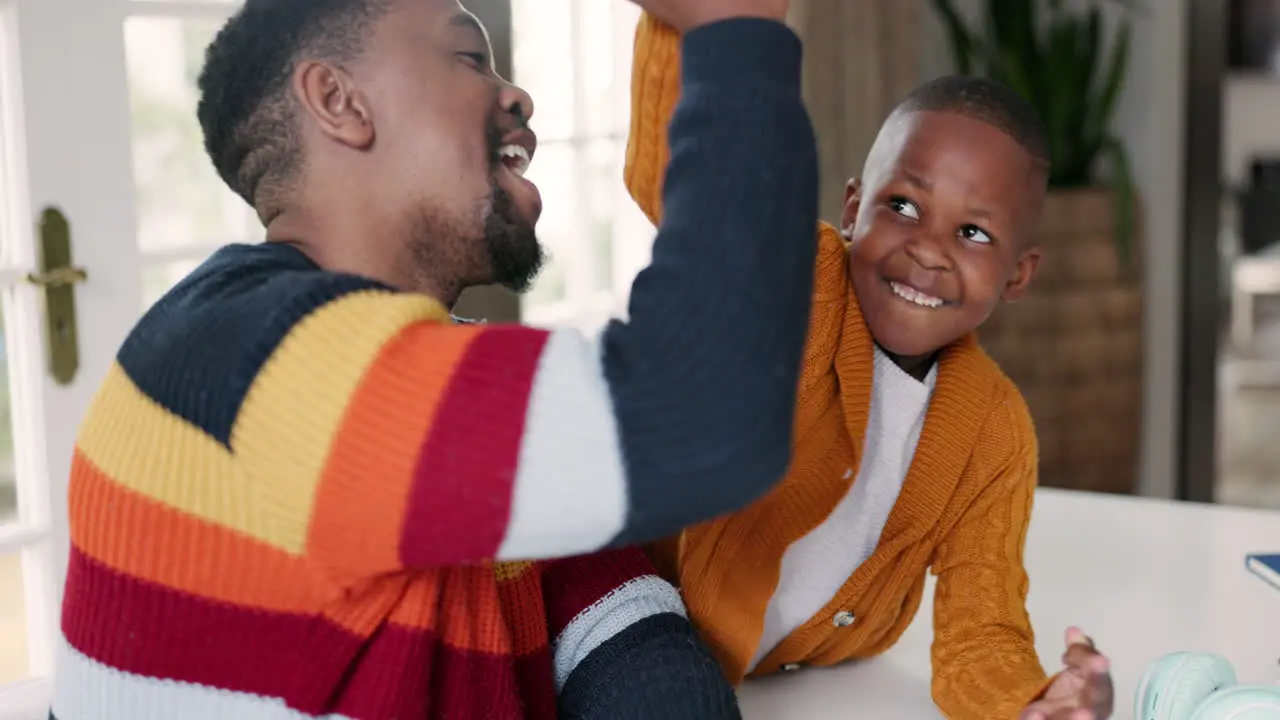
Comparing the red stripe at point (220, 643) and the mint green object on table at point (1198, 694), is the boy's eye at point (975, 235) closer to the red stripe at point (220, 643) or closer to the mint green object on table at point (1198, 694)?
the mint green object on table at point (1198, 694)

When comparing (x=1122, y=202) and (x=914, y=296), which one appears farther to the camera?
(x=1122, y=202)

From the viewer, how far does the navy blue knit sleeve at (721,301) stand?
57 cm

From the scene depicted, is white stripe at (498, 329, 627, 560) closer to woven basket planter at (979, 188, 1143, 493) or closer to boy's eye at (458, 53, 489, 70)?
boy's eye at (458, 53, 489, 70)

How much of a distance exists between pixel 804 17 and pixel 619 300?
749 mm

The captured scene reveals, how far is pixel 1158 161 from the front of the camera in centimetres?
382

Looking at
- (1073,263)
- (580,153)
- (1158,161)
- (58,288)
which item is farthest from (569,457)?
(1158,161)

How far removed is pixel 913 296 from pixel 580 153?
6.38 ft

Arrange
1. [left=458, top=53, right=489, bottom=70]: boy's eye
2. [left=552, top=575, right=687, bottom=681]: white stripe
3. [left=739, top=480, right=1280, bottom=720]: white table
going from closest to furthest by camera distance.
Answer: [left=458, top=53, right=489, bottom=70]: boy's eye < [left=552, top=575, right=687, bottom=681]: white stripe < [left=739, top=480, right=1280, bottom=720]: white table

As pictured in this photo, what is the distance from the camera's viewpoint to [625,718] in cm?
83

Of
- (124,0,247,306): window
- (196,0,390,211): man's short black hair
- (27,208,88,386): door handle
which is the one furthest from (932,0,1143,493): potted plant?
(196,0,390,211): man's short black hair

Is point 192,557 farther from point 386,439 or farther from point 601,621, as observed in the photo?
point 601,621

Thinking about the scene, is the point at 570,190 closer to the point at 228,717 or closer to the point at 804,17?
the point at 804,17

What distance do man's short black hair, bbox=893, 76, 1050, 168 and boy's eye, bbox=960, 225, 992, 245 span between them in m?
0.08

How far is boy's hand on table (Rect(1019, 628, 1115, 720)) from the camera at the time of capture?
85cm
